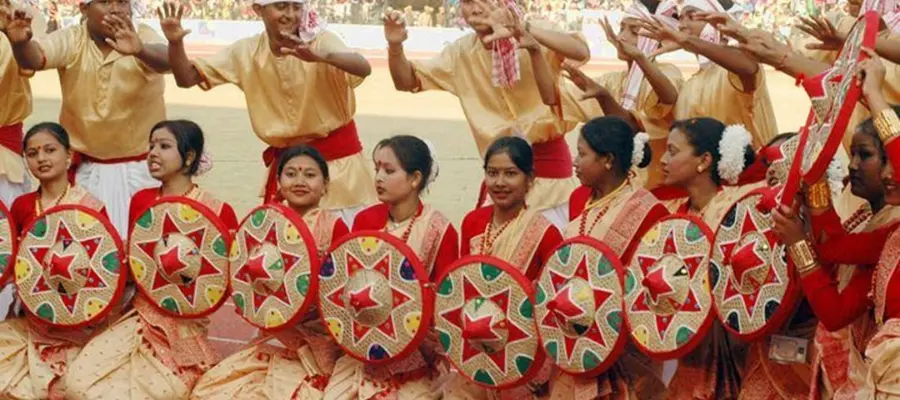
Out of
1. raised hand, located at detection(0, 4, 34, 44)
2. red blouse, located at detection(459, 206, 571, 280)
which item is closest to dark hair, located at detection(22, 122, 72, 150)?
raised hand, located at detection(0, 4, 34, 44)

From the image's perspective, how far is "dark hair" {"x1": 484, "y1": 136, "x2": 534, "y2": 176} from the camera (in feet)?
17.8

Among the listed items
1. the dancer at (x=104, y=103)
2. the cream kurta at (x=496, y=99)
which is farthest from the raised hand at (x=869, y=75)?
the dancer at (x=104, y=103)

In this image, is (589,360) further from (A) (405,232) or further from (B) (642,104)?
(B) (642,104)

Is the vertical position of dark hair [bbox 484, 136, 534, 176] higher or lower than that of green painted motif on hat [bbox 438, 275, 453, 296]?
higher

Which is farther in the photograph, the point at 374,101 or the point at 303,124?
the point at 374,101

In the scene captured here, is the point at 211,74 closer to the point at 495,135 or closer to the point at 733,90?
the point at 495,135

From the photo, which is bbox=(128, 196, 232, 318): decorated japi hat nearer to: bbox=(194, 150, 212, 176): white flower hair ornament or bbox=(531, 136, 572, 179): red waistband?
bbox=(194, 150, 212, 176): white flower hair ornament

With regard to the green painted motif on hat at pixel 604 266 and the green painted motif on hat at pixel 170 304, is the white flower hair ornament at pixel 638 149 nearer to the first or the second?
the green painted motif on hat at pixel 604 266

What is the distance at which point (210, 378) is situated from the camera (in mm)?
5711

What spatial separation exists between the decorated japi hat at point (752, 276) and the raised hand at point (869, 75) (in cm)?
64

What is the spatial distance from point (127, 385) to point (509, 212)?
5.19 ft

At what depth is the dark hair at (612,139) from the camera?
5.38 metres

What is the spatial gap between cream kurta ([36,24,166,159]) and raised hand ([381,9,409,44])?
1320 mm

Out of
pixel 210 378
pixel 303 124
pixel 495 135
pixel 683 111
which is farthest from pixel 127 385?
pixel 683 111
